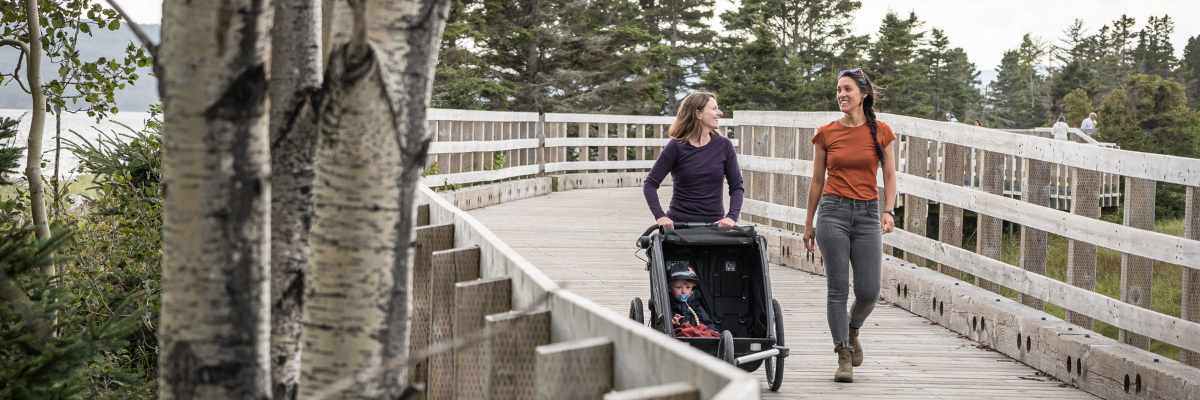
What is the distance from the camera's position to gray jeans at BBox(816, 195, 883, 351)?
5234 mm

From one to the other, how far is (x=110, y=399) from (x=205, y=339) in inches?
68.1

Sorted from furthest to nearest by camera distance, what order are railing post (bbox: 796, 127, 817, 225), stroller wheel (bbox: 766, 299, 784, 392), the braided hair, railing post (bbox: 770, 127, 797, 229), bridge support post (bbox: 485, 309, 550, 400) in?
railing post (bbox: 770, 127, 797, 229) → railing post (bbox: 796, 127, 817, 225) → the braided hair → stroller wheel (bbox: 766, 299, 784, 392) → bridge support post (bbox: 485, 309, 550, 400)

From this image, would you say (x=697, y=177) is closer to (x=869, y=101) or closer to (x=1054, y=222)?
(x=869, y=101)

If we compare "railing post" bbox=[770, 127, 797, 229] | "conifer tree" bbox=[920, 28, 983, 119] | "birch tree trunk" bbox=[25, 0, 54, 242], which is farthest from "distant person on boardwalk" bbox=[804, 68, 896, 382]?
"conifer tree" bbox=[920, 28, 983, 119]

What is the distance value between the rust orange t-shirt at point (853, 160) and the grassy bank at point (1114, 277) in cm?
651

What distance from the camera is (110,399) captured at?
330cm

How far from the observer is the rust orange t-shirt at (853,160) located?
17.1ft

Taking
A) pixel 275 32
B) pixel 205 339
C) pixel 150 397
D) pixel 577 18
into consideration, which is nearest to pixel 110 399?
pixel 275 32

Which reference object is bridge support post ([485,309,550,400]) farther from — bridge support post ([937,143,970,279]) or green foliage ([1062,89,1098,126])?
green foliage ([1062,89,1098,126])

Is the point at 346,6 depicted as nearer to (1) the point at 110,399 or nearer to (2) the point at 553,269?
(1) the point at 110,399

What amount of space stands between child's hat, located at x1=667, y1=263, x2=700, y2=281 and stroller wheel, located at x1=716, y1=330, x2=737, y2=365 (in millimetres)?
419

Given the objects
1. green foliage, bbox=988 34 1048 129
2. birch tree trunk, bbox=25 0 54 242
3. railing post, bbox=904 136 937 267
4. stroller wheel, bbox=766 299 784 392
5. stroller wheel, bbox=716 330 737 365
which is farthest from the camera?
green foliage, bbox=988 34 1048 129

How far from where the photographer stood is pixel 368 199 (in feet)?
6.70

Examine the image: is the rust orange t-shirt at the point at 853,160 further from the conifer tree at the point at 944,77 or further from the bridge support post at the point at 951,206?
the conifer tree at the point at 944,77
